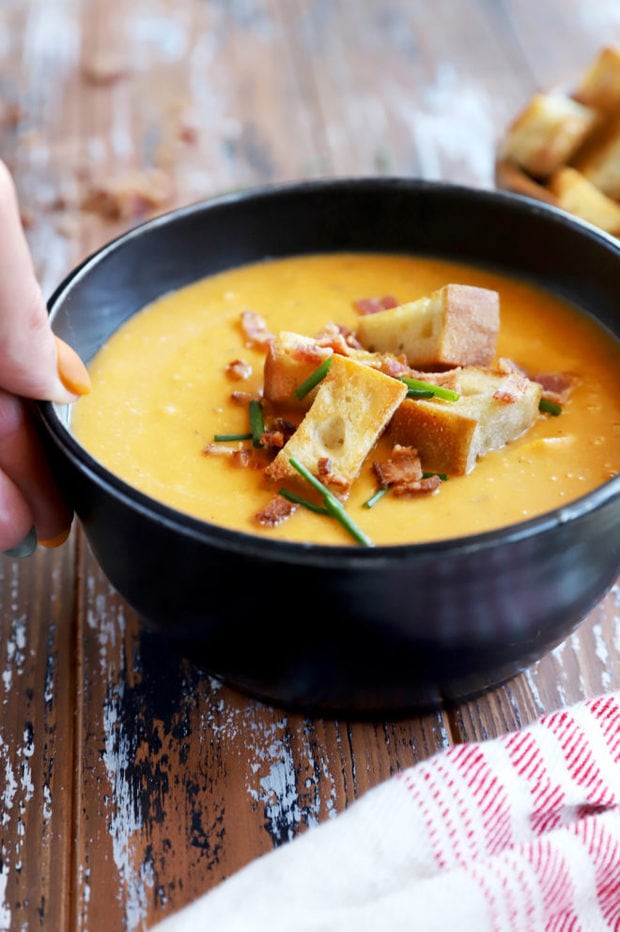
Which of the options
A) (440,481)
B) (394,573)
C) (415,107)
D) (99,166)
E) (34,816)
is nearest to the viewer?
(394,573)

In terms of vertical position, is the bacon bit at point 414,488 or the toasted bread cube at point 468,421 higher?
the toasted bread cube at point 468,421

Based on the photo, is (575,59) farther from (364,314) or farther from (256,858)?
(256,858)

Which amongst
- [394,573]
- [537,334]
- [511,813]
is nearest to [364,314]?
[537,334]

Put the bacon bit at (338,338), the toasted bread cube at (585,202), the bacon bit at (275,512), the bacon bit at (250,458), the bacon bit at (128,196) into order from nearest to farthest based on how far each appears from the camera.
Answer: the bacon bit at (275,512), the bacon bit at (250,458), the bacon bit at (338,338), the toasted bread cube at (585,202), the bacon bit at (128,196)

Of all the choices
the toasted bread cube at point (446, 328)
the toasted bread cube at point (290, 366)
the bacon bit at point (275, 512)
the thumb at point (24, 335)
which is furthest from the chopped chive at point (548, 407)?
the thumb at point (24, 335)

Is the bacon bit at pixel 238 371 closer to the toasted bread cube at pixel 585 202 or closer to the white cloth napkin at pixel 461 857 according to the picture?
the white cloth napkin at pixel 461 857

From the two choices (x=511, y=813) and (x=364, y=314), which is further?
(x=364, y=314)

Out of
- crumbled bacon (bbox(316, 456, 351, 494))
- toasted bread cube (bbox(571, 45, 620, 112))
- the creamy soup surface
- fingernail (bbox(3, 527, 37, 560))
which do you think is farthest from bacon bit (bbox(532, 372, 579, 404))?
toasted bread cube (bbox(571, 45, 620, 112))
